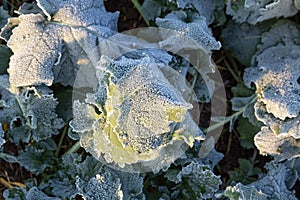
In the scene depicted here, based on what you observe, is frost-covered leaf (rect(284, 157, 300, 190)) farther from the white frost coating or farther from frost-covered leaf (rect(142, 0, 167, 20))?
frost-covered leaf (rect(142, 0, 167, 20))

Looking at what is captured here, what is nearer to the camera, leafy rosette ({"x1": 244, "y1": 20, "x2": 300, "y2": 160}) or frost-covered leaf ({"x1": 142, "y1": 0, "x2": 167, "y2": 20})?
leafy rosette ({"x1": 244, "y1": 20, "x2": 300, "y2": 160})

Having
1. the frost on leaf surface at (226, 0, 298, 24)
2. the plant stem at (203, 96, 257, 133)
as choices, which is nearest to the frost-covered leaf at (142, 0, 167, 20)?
the frost on leaf surface at (226, 0, 298, 24)

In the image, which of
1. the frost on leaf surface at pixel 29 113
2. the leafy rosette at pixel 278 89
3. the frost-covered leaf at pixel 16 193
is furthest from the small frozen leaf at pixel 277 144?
the frost-covered leaf at pixel 16 193

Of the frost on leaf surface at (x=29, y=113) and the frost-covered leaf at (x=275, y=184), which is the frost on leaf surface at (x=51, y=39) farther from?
the frost-covered leaf at (x=275, y=184)

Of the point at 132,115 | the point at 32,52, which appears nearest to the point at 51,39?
the point at 32,52

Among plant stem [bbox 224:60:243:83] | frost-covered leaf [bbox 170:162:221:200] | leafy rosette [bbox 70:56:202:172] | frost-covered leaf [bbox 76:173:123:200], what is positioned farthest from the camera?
plant stem [bbox 224:60:243:83]

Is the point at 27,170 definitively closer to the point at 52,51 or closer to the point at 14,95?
the point at 14,95
